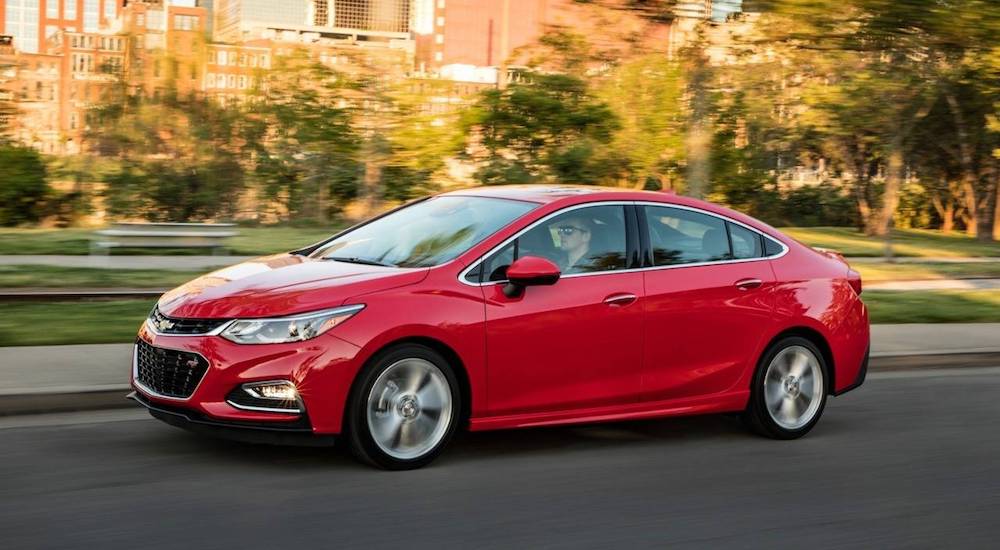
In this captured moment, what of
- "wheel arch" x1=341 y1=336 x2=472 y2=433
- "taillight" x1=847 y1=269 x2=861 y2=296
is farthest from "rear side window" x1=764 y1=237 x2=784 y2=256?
"wheel arch" x1=341 y1=336 x2=472 y2=433

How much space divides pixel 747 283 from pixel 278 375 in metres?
3.10

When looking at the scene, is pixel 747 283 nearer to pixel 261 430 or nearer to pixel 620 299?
pixel 620 299

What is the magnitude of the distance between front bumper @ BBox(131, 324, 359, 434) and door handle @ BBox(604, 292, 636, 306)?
5.28 ft

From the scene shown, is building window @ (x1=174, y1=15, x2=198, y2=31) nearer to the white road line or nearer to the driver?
the white road line

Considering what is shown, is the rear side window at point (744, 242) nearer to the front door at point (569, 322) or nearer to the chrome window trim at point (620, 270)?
the chrome window trim at point (620, 270)

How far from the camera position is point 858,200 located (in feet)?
138

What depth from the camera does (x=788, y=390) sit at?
797cm

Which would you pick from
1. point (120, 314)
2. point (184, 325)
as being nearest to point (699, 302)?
point (184, 325)

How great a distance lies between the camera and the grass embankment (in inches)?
Result: 402

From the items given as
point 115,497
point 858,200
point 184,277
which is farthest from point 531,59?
point 115,497

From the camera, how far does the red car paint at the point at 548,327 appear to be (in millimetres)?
6215

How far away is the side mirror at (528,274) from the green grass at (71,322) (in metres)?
4.59

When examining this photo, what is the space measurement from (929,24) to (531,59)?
15.7 meters

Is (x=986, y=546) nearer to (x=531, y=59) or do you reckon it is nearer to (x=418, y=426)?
(x=418, y=426)
